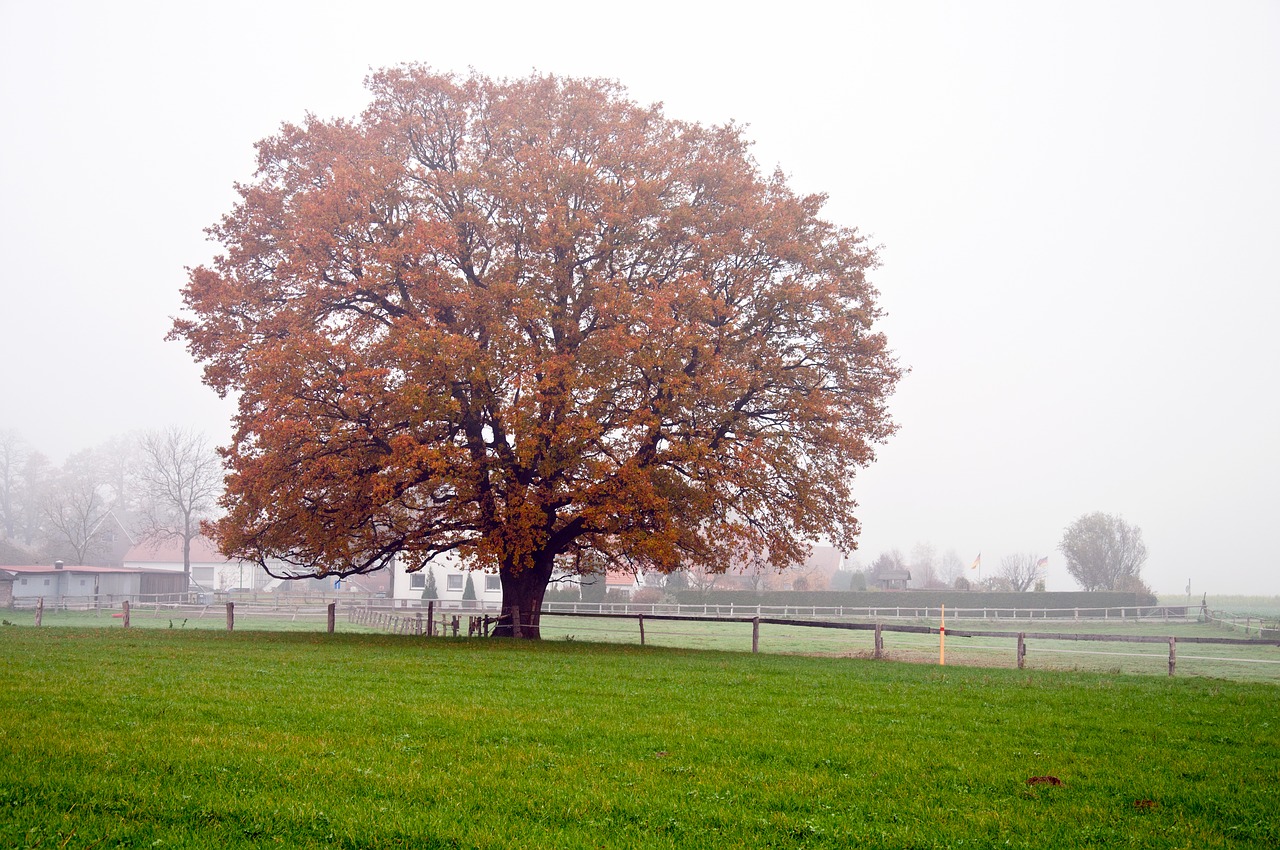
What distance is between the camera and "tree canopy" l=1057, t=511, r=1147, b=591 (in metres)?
84.7

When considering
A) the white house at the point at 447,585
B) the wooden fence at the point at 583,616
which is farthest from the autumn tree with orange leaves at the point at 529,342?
the white house at the point at 447,585

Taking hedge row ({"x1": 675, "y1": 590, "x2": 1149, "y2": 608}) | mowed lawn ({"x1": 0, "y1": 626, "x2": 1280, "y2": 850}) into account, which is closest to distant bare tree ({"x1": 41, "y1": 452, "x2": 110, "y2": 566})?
hedge row ({"x1": 675, "y1": 590, "x2": 1149, "y2": 608})

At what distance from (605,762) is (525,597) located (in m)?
19.6

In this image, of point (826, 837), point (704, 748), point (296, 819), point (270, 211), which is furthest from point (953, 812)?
point (270, 211)

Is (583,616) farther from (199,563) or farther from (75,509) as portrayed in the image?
(75,509)

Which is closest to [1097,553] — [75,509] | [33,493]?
[75,509]

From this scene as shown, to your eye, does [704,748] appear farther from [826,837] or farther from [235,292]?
[235,292]

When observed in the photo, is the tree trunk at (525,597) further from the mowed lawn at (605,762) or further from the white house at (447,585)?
the white house at (447,585)

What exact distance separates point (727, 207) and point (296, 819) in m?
23.7

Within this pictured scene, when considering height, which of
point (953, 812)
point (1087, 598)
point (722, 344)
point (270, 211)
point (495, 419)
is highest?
point (270, 211)

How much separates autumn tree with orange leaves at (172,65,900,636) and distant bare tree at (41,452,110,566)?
6744cm

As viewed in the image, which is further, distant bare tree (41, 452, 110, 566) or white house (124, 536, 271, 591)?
white house (124, 536, 271, 591)

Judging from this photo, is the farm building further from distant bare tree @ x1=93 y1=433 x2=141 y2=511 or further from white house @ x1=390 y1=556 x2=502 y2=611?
distant bare tree @ x1=93 y1=433 x2=141 y2=511

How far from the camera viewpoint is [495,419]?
26.2m
